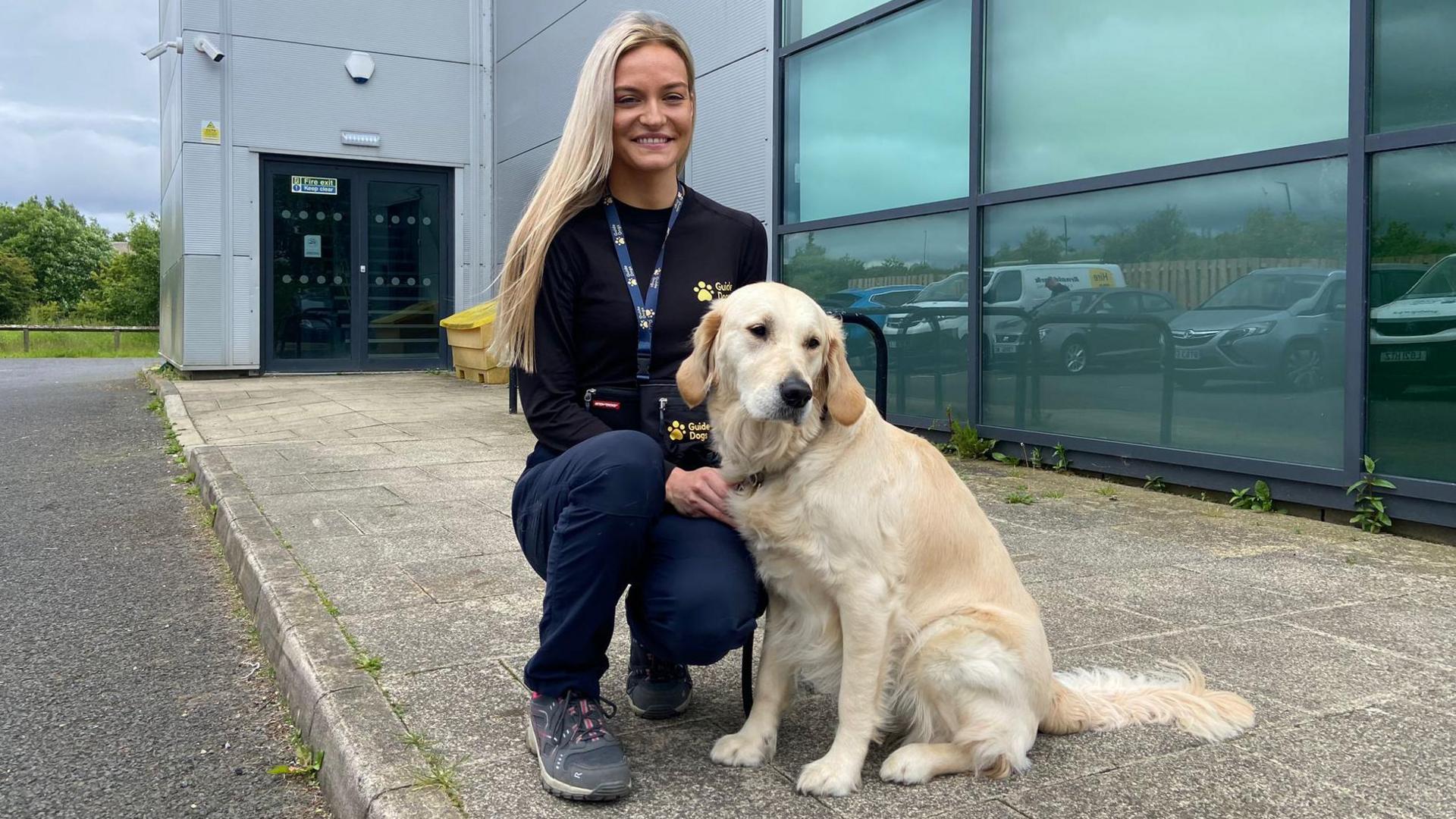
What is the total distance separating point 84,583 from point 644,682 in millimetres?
3247

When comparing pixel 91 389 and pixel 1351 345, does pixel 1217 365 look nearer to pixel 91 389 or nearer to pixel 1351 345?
pixel 1351 345

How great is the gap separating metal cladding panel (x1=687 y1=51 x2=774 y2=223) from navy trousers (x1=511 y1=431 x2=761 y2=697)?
22.8 feet

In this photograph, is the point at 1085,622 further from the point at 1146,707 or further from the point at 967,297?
the point at 967,297

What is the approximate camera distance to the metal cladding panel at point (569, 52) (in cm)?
995

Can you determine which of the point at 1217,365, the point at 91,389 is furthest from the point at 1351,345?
the point at 91,389

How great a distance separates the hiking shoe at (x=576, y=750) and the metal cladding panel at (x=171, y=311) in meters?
14.8

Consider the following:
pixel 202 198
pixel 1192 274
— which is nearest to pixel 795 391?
pixel 1192 274

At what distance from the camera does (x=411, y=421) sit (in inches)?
397

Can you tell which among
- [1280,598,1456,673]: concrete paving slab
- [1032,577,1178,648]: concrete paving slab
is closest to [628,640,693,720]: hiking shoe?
[1032,577,1178,648]: concrete paving slab

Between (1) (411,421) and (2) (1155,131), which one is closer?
(2) (1155,131)

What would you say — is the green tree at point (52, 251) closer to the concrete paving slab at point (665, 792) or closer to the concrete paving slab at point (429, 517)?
the concrete paving slab at point (429, 517)

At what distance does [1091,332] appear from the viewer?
22.7 ft

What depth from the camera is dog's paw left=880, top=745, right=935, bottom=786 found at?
2.43 metres

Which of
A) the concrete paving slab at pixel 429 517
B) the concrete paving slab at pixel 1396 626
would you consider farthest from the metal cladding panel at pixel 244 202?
the concrete paving slab at pixel 1396 626
